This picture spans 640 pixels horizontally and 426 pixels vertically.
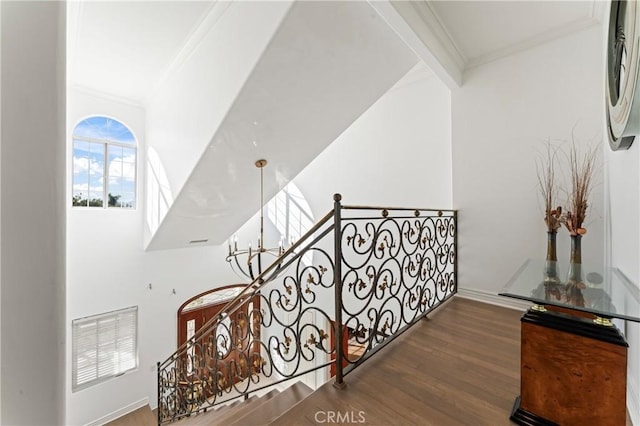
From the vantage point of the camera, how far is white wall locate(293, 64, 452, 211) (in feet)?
11.9

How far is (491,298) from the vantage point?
2871mm

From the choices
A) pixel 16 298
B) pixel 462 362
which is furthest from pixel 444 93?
pixel 16 298

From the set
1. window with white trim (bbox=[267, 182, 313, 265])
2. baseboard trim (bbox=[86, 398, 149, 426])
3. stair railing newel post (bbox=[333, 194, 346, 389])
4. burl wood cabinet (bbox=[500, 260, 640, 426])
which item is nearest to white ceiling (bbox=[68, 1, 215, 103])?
stair railing newel post (bbox=[333, 194, 346, 389])

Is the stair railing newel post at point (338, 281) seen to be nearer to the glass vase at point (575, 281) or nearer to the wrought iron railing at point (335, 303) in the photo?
the wrought iron railing at point (335, 303)

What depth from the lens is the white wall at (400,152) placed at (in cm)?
362

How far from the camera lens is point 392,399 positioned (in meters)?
1.52

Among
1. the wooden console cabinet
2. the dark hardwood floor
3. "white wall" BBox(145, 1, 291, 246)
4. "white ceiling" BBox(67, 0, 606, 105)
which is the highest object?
"white ceiling" BBox(67, 0, 606, 105)

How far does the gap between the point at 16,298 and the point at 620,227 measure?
8.69 ft

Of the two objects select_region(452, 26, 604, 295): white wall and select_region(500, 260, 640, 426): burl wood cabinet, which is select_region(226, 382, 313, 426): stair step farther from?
select_region(452, 26, 604, 295): white wall

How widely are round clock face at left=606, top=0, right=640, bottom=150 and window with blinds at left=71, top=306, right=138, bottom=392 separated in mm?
6306

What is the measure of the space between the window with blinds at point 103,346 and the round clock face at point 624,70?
6.31 m

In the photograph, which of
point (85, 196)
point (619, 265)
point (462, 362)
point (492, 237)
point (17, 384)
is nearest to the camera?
point (17, 384)

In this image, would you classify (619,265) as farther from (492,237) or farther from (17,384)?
(17,384)

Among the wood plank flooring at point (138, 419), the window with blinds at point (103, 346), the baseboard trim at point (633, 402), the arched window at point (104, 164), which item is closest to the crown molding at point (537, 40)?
the baseboard trim at point (633, 402)
